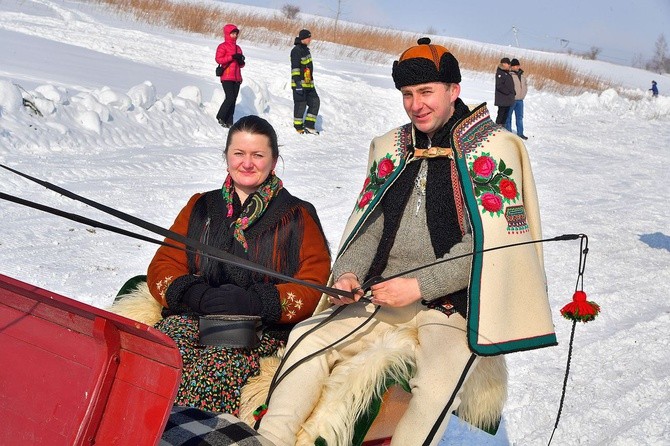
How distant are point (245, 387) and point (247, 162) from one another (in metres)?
1.01

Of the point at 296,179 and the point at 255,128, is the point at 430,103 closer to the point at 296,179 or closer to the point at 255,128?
the point at 255,128

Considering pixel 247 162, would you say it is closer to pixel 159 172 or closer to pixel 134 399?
pixel 134 399

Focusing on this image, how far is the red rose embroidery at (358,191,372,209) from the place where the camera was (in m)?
3.63

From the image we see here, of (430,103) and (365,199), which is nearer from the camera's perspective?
(430,103)

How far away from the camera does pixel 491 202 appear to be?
10.8 feet

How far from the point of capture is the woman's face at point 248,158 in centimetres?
361

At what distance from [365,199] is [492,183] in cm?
61

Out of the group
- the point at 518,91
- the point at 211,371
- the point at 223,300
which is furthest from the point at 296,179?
the point at 518,91

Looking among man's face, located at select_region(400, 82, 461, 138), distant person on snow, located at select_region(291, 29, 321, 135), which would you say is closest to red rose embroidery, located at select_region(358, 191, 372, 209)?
man's face, located at select_region(400, 82, 461, 138)

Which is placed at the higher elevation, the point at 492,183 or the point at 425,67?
the point at 425,67

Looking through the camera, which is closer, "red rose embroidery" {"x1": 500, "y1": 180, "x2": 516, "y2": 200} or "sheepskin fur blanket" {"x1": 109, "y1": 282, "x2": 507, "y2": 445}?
"sheepskin fur blanket" {"x1": 109, "y1": 282, "x2": 507, "y2": 445}

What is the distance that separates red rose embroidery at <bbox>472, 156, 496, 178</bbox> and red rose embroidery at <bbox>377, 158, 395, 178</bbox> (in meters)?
0.41

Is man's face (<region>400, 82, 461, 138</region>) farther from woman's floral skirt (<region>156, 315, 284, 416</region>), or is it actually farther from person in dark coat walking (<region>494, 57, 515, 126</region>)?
person in dark coat walking (<region>494, 57, 515, 126</region>)

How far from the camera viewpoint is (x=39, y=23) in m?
20.1
